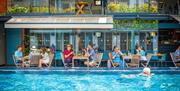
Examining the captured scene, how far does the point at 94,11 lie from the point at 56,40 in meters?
2.94

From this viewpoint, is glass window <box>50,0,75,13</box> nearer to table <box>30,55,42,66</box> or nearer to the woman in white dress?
the woman in white dress

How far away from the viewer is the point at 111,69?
20.7 meters

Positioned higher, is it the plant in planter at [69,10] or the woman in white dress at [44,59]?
the plant in planter at [69,10]

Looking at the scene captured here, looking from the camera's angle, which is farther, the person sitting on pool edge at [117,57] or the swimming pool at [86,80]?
the person sitting on pool edge at [117,57]

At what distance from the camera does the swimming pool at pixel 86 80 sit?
16500 mm

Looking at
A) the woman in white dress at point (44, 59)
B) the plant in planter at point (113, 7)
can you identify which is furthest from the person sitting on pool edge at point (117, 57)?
the plant in planter at point (113, 7)

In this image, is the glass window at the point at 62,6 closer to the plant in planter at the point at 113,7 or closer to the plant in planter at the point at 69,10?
the plant in planter at the point at 69,10

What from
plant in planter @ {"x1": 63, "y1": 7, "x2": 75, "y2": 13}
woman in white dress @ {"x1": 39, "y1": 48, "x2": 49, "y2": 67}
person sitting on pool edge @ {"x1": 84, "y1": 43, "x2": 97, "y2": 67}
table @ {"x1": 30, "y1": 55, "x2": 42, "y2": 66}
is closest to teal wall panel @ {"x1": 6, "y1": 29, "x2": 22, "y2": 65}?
plant in planter @ {"x1": 63, "y1": 7, "x2": 75, "y2": 13}

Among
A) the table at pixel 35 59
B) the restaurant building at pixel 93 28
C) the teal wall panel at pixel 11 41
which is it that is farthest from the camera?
the teal wall panel at pixel 11 41

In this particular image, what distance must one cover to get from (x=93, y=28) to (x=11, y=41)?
4.77 metres

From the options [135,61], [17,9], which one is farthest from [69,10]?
[135,61]

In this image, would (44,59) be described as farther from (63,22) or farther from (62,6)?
(62,6)

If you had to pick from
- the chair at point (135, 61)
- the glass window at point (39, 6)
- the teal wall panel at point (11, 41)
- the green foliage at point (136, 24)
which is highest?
the glass window at point (39, 6)

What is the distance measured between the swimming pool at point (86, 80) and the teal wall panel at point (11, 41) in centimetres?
423
